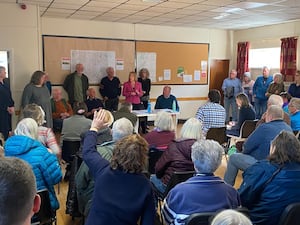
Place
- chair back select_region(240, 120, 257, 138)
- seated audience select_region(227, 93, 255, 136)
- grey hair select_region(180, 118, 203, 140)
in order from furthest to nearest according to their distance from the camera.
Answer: seated audience select_region(227, 93, 255, 136), chair back select_region(240, 120, 257, 138), grey hair select_region(180, 118, 203, 140)

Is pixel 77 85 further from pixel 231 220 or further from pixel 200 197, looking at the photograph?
pixel 231 220

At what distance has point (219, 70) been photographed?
10281 mm

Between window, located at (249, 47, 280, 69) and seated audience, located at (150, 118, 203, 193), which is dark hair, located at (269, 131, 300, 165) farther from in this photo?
window, located at (249, 47, 280, 69)

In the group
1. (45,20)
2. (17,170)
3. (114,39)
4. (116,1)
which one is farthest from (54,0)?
(17,170)

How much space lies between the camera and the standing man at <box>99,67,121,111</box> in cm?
827

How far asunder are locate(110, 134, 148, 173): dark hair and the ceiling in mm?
4333

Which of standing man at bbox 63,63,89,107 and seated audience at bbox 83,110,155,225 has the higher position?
standing man at bbox 63,63,89,107

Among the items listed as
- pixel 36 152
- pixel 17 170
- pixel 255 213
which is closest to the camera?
pixel 17 170

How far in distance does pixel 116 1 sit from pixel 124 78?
3155 millimetres

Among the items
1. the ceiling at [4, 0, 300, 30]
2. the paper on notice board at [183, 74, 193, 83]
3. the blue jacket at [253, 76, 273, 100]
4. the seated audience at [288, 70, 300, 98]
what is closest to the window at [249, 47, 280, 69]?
the blue jacket at [253, 76, 273, 100]

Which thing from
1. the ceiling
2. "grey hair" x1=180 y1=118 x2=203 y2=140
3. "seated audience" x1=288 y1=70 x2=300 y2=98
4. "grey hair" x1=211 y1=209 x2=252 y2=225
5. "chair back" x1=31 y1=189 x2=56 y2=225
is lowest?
"chair back" x1=31 y1=189 x2=56 y2=225

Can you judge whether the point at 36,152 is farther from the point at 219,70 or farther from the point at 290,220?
the point at 219,70

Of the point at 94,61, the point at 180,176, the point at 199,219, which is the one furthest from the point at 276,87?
the point at 199,219

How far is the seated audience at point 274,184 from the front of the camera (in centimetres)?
224
